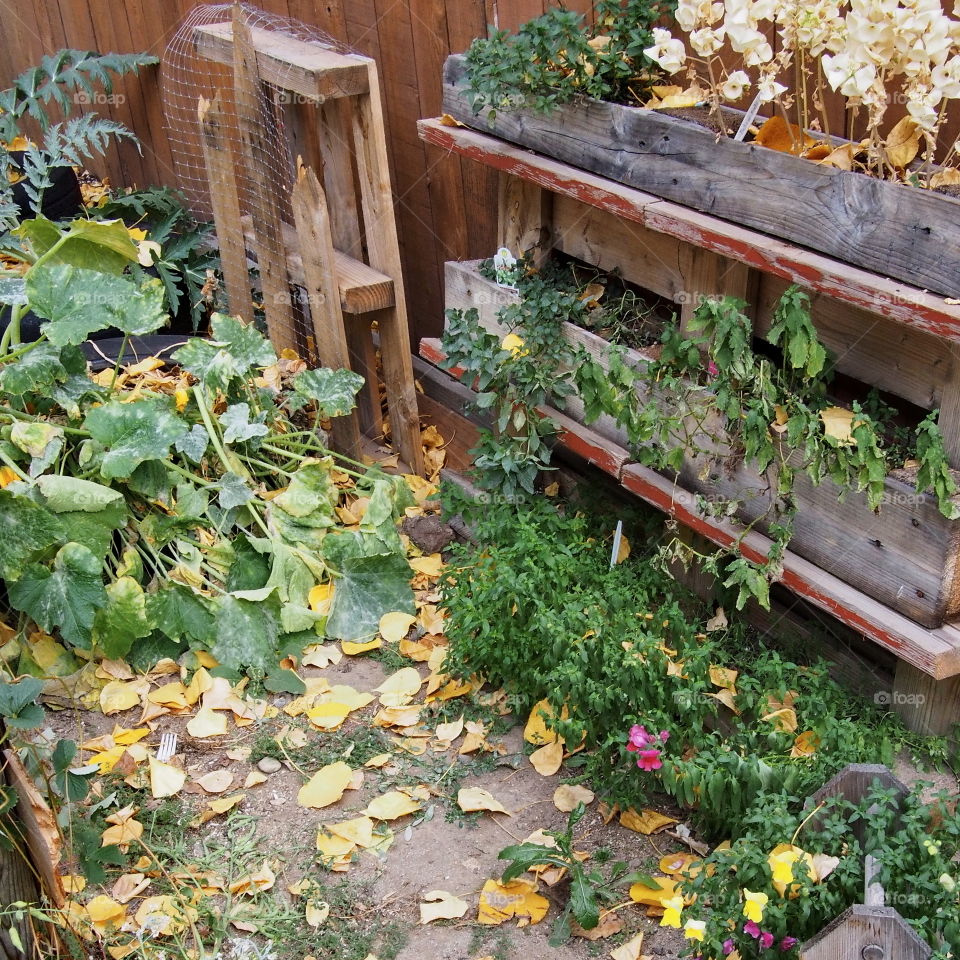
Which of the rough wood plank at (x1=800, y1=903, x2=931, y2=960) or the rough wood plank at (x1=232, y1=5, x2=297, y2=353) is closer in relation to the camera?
the rough wood plank at (x1=800, y1=903, x2=931, y2=960)

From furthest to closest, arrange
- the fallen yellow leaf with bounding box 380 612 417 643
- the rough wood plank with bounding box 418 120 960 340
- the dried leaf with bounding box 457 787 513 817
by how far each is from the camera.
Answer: the fallen yellow leaf with bounding box 380 612 417 643 < the dried leaf with bounding box 457 787 513 817 < the rough wood plank with bounding box 418 120 960 340

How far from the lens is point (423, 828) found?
2801 millimetres

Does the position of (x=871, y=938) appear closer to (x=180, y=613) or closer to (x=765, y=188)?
(x=765, y=188)

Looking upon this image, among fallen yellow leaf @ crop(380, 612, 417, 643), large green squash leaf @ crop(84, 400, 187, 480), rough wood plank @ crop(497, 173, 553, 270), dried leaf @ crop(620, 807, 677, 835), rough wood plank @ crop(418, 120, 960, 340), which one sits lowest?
fallen yellow leaf @ crop(380, 612, 417, 643)

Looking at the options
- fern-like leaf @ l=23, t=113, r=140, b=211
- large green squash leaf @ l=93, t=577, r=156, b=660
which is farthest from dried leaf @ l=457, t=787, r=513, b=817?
fern-like leaf @ l=23, t=113, r=140, b=211

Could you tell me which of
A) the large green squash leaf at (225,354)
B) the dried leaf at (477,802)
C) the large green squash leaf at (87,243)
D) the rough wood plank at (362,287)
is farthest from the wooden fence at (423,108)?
the dried leaf at (477,802)

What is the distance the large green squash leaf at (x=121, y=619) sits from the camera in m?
3.25

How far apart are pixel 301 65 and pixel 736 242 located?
1795mm

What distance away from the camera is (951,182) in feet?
7.50

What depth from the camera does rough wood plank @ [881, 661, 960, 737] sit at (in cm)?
256

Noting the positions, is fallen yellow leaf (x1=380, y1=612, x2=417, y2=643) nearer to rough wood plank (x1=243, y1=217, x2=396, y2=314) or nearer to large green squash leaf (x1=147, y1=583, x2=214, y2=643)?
large green squash leaf (x1=147, y1=583, x2=214, y2=643)

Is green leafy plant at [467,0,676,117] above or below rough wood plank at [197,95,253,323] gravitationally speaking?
above

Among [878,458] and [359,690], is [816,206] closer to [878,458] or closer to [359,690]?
[878,458]

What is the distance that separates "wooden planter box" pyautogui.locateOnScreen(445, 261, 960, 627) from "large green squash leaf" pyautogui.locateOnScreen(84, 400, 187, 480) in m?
1.43
